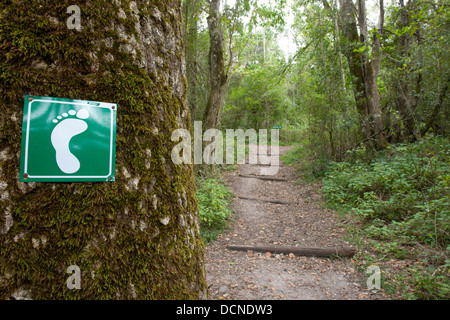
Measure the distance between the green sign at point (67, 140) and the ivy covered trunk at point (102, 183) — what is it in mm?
31

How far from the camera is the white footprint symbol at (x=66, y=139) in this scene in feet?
3.38

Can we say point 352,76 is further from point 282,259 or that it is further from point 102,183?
point 102,183

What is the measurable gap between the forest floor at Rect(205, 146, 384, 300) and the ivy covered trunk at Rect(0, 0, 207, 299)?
183cm

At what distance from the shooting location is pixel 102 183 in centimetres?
110

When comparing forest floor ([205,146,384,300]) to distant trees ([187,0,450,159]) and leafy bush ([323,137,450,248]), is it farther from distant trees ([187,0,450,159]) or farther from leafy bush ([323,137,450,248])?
distant trees ([187,0,450,159])

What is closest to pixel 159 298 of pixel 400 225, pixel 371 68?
pixel 400 225

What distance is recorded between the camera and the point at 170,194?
4.34 feet

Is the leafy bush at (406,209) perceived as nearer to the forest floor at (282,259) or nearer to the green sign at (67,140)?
the forest floor at (282,259)

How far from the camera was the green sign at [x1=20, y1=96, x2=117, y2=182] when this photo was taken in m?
0.98

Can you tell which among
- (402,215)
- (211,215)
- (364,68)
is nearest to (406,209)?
(402,215)

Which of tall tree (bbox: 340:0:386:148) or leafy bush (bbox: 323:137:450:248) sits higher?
tall tree (bbox: 340:0:386:148)

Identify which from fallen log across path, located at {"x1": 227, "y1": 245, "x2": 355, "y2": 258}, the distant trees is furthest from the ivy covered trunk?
the distant trees

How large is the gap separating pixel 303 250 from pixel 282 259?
392 millimetres
